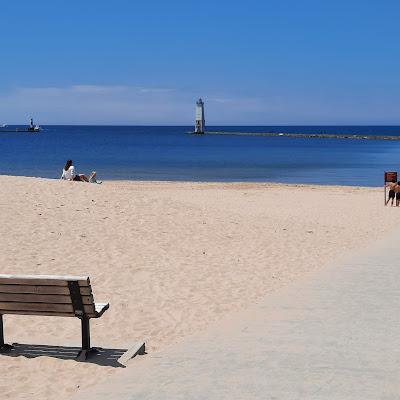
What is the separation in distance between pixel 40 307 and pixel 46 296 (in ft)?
0.44

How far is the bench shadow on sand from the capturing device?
5895mm

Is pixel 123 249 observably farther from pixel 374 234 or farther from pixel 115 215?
pixel 374 234

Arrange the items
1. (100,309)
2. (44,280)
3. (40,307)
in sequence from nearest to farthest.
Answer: (44,280), (40,307), (100,309)

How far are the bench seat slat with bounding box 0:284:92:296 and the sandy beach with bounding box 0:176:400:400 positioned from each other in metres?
0.66

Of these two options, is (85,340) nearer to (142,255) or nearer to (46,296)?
(46,296)

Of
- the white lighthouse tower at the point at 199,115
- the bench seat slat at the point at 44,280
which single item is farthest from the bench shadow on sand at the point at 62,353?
the white lighthouse tower at the point at 199,115

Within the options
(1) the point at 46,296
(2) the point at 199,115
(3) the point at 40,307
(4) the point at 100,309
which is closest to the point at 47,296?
(1) the point at 46,296

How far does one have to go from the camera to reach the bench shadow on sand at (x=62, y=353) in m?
5.89

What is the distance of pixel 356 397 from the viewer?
4.89 metres

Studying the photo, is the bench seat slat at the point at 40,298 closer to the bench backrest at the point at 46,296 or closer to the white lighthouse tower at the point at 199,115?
the bench backrest at the point at 46,296

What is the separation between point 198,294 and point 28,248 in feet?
12.5

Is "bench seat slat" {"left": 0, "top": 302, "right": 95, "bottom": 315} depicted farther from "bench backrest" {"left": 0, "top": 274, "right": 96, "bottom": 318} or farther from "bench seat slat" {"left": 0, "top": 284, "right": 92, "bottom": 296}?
"bench seat slat" {"left": 0, "top": 284, "right": 92, "bottom": 296}

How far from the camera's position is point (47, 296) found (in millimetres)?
5812

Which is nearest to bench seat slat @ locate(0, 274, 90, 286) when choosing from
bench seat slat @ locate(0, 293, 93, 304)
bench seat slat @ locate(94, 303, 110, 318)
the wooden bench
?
the wooden bench
